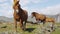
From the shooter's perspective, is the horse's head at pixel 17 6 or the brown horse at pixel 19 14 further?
the brown horse at pixel 19 14

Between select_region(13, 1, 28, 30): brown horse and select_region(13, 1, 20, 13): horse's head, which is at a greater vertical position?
select_region(13, 1, 20, 13): horse's head

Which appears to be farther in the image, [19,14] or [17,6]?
[19,14]

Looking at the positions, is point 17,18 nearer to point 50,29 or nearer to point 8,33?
point 8,33

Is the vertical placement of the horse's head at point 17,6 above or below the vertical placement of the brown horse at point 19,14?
above

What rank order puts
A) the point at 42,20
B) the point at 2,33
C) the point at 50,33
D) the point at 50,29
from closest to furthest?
the point at 2,33, the point at 50,33, the point at 50,29, the point at 42,20

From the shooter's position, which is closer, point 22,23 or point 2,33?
point 2,33

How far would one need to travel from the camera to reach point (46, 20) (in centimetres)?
2508

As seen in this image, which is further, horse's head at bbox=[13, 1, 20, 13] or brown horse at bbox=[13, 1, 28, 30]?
brown horse at bbox=[13, 1, 28, 30]

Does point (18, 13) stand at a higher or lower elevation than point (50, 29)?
higher

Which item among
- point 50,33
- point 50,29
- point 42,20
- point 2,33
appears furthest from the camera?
point 42,20

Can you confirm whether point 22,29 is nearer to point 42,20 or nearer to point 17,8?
point 17,8

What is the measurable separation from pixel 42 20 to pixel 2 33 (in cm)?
852

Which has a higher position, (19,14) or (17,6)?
(17,6)

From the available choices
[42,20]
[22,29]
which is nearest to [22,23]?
[22,29]
